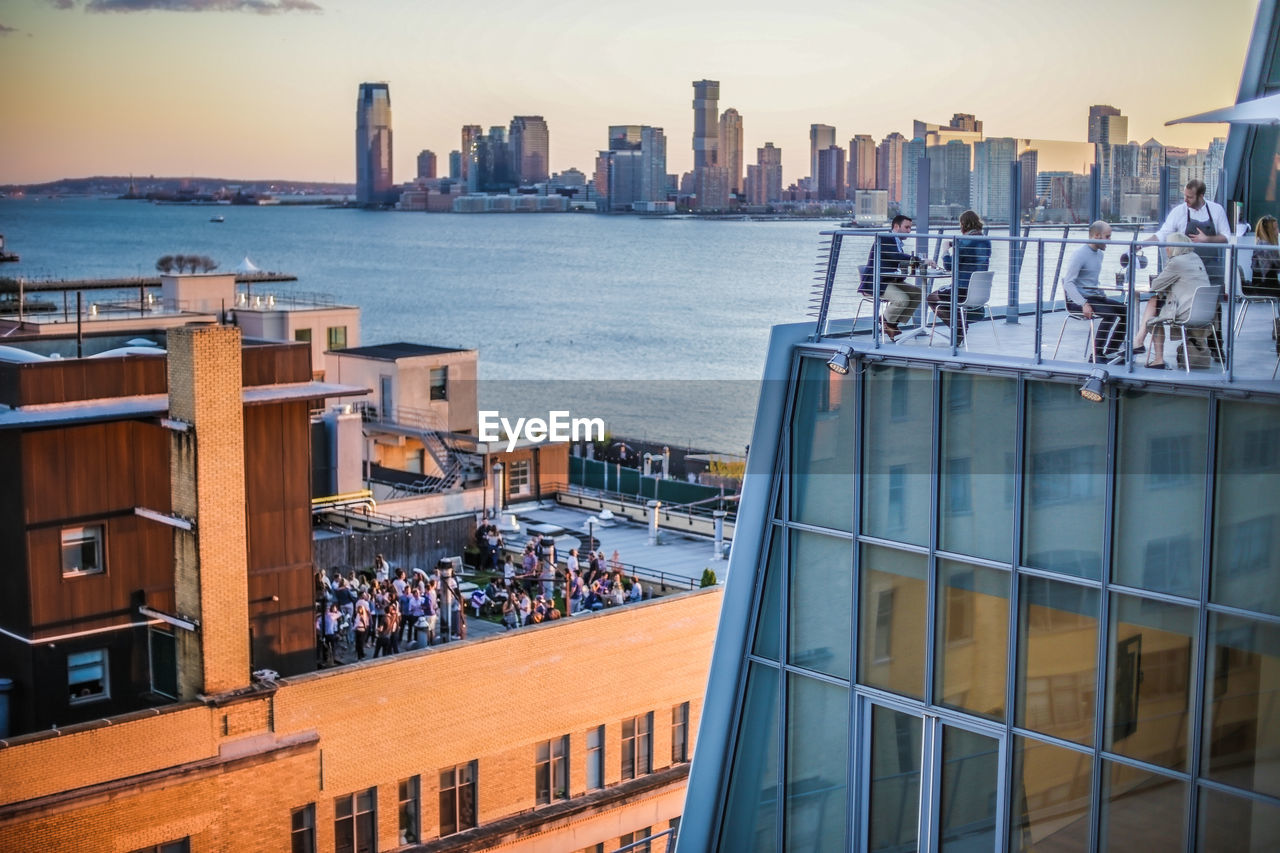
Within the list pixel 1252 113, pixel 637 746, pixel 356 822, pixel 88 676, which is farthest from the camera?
pixel 637 746

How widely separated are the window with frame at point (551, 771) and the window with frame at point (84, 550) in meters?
8.39

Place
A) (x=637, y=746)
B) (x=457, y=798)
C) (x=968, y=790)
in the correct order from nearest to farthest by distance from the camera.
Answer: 1. (x=968, y=790)
2. (x=457, y=798)
3. (x=637, y=746)

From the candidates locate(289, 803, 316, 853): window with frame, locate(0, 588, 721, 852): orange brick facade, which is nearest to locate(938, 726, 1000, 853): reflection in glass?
locate(0, 588, 721, 852): orange brick facade

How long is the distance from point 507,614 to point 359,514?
9808 millimetres

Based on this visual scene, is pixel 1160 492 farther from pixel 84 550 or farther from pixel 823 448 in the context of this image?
pixel 84 550

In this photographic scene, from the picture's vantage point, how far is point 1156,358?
9.74 m

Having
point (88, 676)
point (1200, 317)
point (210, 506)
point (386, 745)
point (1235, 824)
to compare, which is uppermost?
point (1200, 317)

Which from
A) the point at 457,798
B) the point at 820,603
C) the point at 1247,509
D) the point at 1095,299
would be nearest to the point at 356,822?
the point at 457,798

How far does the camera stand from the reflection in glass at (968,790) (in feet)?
33.2

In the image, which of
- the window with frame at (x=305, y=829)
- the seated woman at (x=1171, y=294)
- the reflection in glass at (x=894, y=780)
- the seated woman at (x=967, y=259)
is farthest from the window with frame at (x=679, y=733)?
the seated woman at (x=1171, y=294)

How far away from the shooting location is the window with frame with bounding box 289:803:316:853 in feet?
79.2

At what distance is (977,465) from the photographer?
10078mm

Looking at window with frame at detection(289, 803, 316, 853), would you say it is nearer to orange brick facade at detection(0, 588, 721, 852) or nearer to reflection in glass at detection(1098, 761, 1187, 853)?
orange brick facade at detection(0, 588, 721, 852)

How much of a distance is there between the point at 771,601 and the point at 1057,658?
2230 mm
